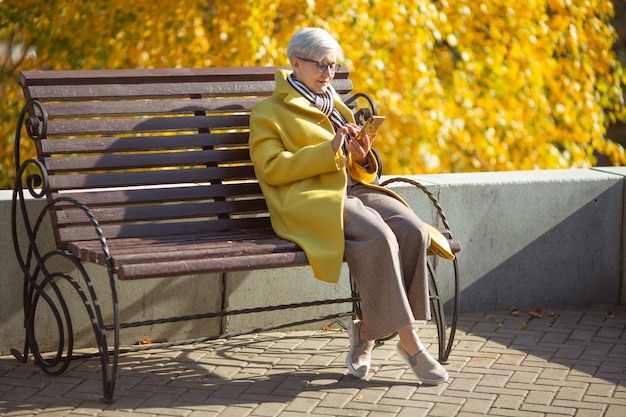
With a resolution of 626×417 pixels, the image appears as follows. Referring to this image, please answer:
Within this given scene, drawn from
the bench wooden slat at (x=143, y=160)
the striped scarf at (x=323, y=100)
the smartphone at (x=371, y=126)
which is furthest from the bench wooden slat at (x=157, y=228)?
the smartphone at (x=371, y=126)

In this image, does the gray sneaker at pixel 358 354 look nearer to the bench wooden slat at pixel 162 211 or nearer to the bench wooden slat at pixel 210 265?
the bench wooden slat at pixel 210 265

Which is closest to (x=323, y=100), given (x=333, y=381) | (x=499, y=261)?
(x=333, y=381)

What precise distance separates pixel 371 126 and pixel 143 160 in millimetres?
1055

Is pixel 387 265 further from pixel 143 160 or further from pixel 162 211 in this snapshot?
pixel 143 160

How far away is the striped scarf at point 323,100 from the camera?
5.22 metres

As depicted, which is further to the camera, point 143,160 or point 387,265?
point 143,160

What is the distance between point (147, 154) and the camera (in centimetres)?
542

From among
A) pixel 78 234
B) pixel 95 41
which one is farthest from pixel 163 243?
pixel 95 41

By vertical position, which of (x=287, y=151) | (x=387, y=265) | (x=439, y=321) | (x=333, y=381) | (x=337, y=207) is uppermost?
(x=287, y=151)

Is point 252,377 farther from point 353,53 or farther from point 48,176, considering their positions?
point 353,53

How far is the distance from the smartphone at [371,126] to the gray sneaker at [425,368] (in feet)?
2.99

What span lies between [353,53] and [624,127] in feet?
46.0

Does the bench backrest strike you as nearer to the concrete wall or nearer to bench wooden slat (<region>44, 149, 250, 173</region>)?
bench wooden slat (<region>44, 149, 250, 173</region>)

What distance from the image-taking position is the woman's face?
5137mm
